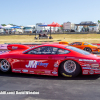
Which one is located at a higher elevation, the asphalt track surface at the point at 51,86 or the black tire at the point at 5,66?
the black tire at the point at 5,66

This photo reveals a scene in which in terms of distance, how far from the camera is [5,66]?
650 cm

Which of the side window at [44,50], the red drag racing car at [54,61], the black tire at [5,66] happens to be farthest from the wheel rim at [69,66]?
the black tire at [5,66]

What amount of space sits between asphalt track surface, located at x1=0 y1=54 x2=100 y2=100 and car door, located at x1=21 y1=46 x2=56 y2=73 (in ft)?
0.99

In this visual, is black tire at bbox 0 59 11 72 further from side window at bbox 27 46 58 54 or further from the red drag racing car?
side window at bbox 27 46 58 54

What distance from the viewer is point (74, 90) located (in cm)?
465

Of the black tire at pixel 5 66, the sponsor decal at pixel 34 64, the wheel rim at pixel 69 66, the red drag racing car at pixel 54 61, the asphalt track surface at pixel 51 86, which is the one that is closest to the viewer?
the asphalt track surface at pixel 51 86

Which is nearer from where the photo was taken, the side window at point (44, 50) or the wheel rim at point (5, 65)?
the side window at point (44, 50)

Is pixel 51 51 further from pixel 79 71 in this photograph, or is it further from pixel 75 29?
pixel 75 29

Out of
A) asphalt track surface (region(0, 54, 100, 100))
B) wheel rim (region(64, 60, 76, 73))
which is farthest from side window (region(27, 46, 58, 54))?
asphalt track surface (region(0, 54, 100, 100))

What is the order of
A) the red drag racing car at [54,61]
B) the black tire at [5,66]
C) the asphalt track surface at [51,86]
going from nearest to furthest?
the asphalt track surface at [51,86], the red drag racing car at [54,61], the black tire at [5,66]

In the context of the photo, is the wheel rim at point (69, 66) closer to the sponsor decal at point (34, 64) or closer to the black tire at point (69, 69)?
the black tire at point (69, 69)

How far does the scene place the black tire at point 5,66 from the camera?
6434 mm

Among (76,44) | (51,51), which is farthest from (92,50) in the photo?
(51,51)

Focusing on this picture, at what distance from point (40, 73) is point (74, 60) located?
1.26 m
